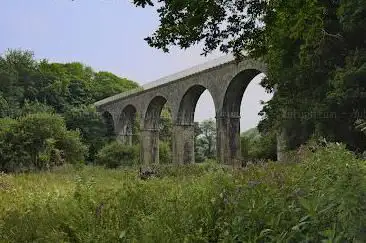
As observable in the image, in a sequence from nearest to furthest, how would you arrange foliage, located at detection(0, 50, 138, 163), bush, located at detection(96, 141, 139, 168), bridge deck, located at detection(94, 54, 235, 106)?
bridge deck, located at detection(94, 54, 235, 106) → bush, located at detection(96, 141, 139, 168) → foliage, located at detection(0, 50, 138, 163)

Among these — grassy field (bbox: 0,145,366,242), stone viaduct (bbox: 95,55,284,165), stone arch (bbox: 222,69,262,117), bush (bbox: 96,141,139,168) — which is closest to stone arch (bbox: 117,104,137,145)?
stone viaduct (bbox: 95,55,284,165)

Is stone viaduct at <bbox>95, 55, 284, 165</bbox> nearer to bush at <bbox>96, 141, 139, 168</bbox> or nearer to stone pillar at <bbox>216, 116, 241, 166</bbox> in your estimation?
stone pillar at <bbox>216, 116, 241, 166</bbox>

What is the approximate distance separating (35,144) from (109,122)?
2226 cm

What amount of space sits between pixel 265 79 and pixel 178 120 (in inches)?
503

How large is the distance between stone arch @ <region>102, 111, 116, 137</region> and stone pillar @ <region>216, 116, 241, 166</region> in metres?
21.4

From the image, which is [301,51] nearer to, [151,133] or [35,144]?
[35,144]

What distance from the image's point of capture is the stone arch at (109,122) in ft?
155

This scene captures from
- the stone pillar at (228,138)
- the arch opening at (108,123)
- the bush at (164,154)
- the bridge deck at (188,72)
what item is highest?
the bridge deck at (188,72)

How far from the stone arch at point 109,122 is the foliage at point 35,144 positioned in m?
18.5

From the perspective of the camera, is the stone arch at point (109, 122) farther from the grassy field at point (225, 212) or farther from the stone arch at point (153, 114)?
the grassy field at point (225, 212)

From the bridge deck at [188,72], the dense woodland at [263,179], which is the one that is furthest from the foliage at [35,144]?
the dense woodland at [263,179]

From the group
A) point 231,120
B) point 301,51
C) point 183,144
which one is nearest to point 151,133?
point 183,144

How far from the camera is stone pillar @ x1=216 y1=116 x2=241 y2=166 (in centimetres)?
2719

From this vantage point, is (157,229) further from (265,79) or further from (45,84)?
(45,84)
